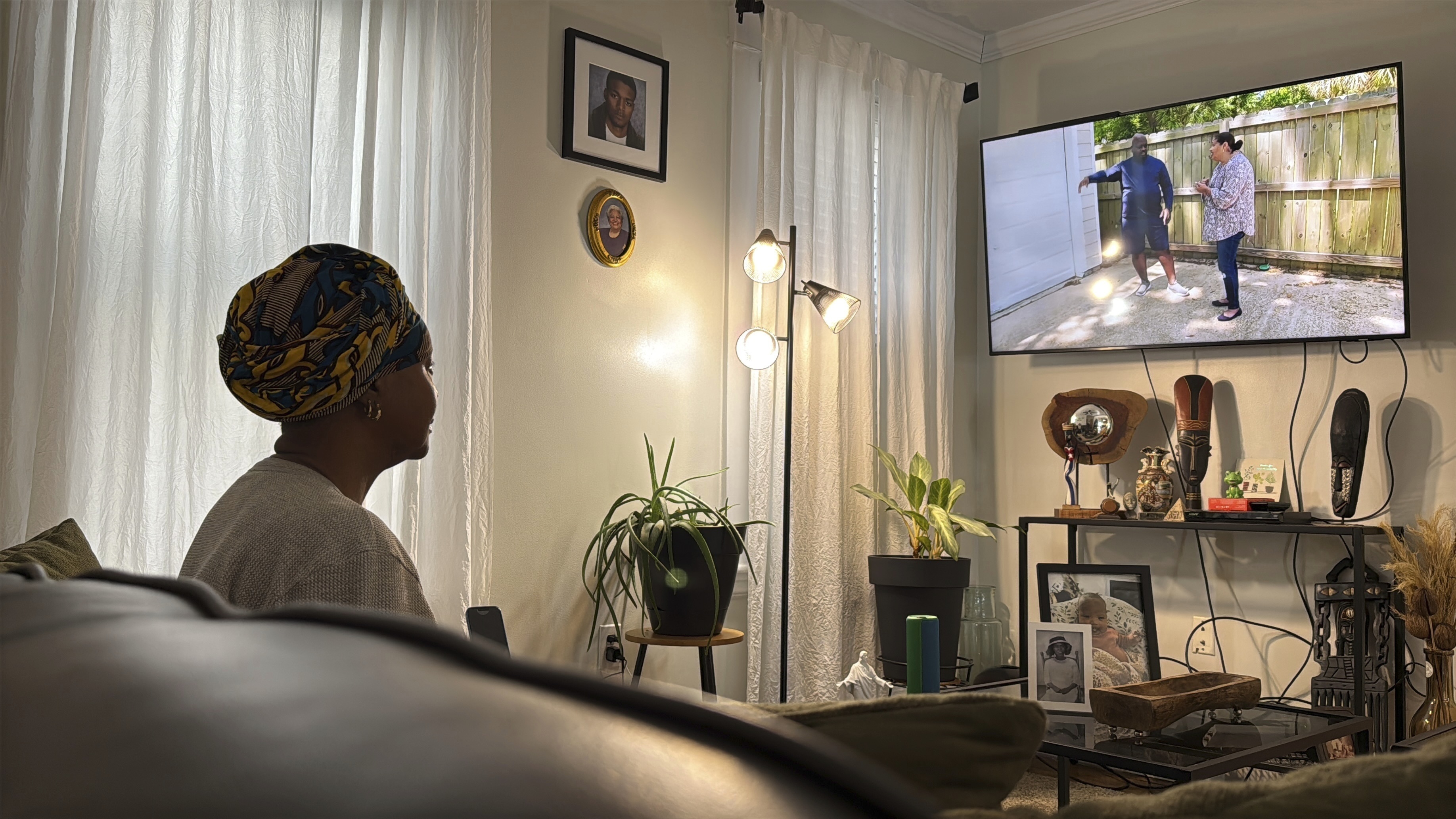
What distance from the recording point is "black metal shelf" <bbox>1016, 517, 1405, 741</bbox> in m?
3.05

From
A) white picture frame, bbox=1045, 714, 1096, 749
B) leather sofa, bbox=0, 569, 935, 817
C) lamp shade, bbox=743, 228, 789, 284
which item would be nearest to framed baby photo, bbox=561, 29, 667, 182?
lamp shade, bbox=743, 228, 789, 284

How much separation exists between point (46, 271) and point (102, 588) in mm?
2047

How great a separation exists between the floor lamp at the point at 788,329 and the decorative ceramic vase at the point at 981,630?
36.8 inches

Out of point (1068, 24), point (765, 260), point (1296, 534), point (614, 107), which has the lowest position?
point (1296, 534)

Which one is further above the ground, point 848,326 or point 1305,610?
point 848,326

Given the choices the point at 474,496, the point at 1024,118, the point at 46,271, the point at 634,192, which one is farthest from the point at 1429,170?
the point at 46,271

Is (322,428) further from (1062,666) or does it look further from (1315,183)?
(1315,183)

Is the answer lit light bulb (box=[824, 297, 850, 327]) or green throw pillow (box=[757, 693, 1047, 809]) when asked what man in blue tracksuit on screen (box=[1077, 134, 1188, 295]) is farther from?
green throw pillow (box=[757, 693, 1047, 809])

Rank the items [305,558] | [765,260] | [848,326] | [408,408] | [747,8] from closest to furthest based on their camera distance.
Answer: [305,558] → [408,408] → [765,260] → [747,8] → [848,326]

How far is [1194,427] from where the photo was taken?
11.7 feet

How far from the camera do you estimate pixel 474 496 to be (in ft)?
8.80

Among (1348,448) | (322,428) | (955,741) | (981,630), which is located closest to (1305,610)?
(1348,448)

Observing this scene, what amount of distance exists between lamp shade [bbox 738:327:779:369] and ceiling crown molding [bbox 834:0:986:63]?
1.49m

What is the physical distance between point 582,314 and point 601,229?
27cm
